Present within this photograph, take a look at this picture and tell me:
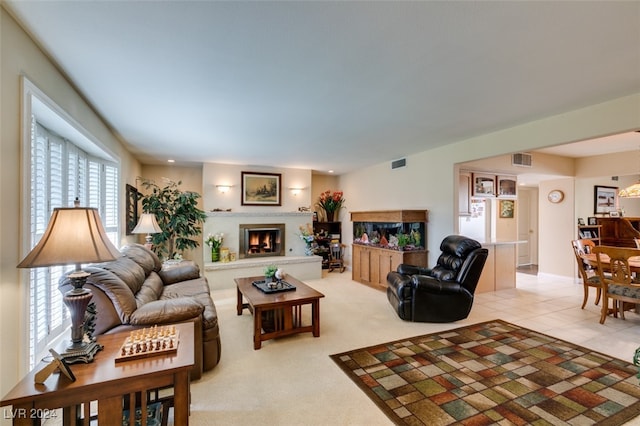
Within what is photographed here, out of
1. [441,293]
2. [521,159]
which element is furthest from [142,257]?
[521,159]

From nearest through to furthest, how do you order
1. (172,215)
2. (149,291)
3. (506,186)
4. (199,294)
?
(149,291), (199,294), (172,215), (506,186)

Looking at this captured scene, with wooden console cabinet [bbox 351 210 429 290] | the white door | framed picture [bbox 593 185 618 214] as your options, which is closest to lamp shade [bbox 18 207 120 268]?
wooden console cabinet [bbox 351 210 429 290]

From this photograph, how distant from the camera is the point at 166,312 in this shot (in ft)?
7.64

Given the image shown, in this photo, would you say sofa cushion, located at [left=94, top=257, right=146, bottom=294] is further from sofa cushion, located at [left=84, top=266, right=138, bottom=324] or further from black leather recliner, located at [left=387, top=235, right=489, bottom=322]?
black leather recliner, located at [left=387, top=235, right=489, bottom=322]

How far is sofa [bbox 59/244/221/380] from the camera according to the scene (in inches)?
82.7

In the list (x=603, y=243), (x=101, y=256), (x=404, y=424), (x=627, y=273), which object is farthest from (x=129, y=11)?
(x=603, y=243)

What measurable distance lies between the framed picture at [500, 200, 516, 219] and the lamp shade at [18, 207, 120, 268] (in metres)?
7.25

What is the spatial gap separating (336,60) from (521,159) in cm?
501

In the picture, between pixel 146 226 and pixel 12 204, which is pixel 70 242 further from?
pixel 146 226

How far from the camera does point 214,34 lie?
71.3 inches

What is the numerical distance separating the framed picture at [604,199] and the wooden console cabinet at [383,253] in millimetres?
4175

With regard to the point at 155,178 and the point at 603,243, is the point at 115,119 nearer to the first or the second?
the point at 155,178

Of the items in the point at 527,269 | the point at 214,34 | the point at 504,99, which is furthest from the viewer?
→ the point at 527,269

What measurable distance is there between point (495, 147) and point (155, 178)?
679 cm
